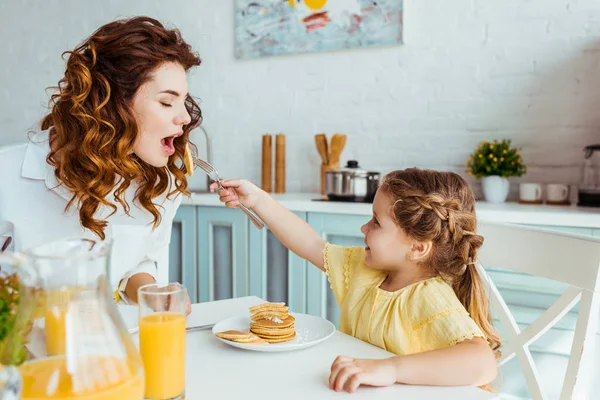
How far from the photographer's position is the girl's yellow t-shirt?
39.8 inches

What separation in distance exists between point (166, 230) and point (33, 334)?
3.86 feet

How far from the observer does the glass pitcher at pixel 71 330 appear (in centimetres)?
50

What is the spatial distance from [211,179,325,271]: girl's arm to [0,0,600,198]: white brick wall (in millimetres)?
1372

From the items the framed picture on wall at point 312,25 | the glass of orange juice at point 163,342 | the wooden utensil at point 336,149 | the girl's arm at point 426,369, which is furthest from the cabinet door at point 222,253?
the glass of orange juice at point 163,342

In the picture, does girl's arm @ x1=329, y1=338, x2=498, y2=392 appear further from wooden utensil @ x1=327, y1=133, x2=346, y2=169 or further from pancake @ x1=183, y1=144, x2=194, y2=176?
wooden utensil @ x1=327, y1=133, x2=346, y2=169

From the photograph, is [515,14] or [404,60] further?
[404,60]

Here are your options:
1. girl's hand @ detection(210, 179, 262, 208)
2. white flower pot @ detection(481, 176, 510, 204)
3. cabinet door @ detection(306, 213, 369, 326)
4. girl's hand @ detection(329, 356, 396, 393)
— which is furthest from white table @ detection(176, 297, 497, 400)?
white flower pot @ detection(481, 176, 510, 204)

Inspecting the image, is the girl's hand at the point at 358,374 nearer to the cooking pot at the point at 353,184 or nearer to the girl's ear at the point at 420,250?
the girl's ear at the point at 420,250

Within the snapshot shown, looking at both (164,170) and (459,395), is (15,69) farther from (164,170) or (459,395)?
(459,395)

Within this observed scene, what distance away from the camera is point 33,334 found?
19.6 inches

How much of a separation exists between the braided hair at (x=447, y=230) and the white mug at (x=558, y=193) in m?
1.33

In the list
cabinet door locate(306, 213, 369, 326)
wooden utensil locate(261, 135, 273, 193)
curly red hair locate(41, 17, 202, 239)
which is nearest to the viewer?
curly red hair locate(41, 17, 202, 239)

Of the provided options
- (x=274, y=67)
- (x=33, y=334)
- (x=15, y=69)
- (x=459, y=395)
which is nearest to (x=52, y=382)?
(x=33, y=334)

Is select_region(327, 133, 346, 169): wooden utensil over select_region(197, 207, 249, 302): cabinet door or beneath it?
over
